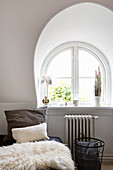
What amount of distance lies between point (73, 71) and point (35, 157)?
200 centimetres

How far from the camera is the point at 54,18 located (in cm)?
232

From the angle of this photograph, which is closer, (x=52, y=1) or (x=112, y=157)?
(x=52, y=1)

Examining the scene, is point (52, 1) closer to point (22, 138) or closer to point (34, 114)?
point (34, 114)

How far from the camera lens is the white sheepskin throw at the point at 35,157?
1.47m

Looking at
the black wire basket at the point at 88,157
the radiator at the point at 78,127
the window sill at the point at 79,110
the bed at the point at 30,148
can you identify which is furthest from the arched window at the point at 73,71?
the black wire basket at the point at 88,157

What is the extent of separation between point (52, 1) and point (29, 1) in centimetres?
30

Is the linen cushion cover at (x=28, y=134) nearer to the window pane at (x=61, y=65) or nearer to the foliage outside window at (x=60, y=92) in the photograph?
the foliage outside window at (x=60, y=92)

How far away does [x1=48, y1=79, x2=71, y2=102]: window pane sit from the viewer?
3.28 meters

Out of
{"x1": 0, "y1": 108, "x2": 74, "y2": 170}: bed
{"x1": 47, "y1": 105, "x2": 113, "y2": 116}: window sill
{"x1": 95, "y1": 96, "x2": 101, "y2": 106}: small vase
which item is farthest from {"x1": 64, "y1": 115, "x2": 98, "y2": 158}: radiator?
{"x1": 0, "y1": 108, "x2": 74, "y2": 170}: bed

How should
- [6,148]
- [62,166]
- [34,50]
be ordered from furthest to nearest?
1. [34,50]
2. [6,148]
3. [62,166]

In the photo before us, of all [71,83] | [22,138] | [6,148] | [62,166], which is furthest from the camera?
[71,83]

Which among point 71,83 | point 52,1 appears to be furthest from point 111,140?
point 52,1

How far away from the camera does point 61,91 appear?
3.29 m

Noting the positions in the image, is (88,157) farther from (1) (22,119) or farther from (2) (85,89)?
(2) (85,89)
